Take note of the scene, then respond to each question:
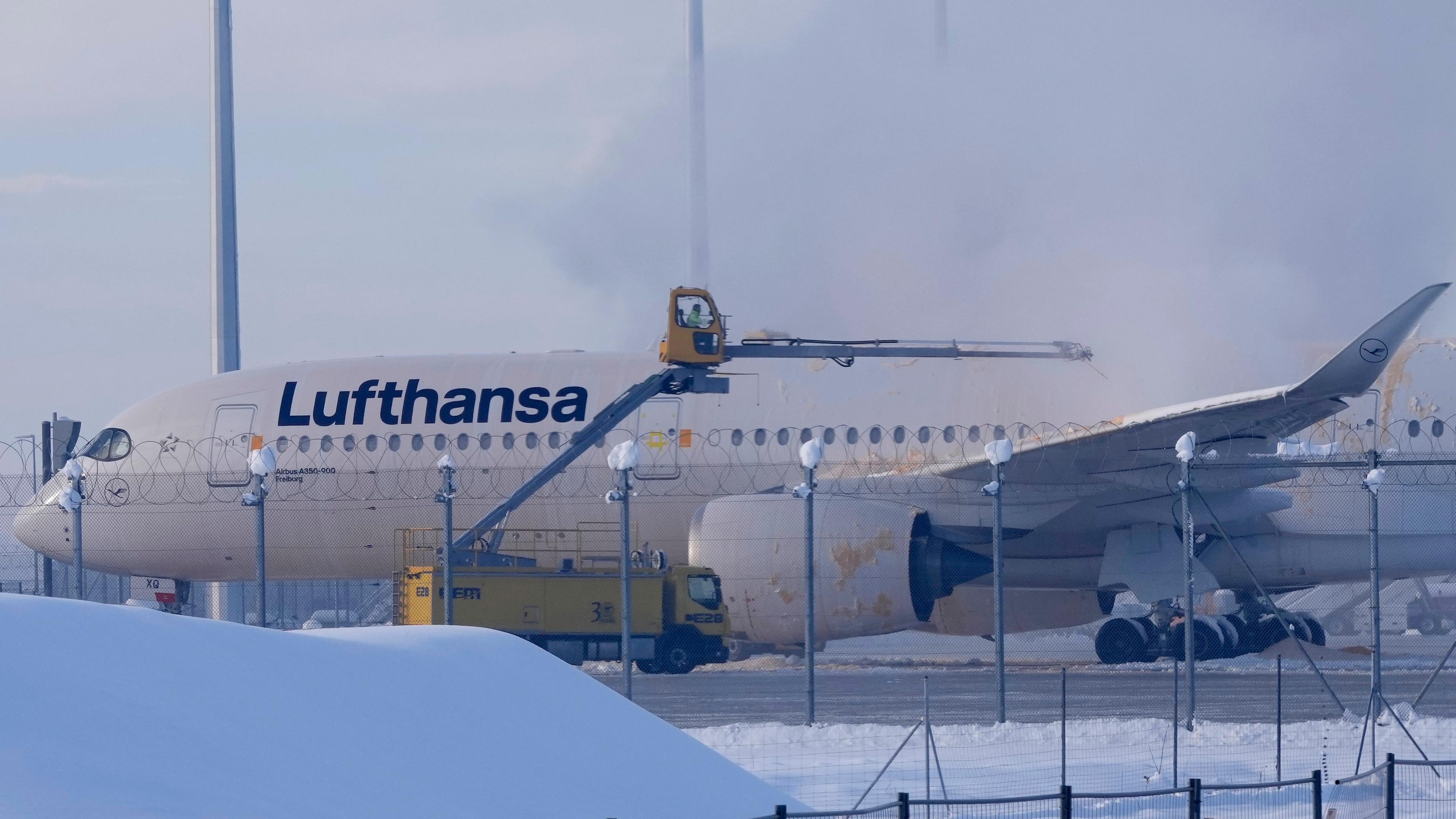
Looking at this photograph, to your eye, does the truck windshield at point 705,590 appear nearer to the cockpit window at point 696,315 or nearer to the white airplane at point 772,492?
the white airplane at point 772,492

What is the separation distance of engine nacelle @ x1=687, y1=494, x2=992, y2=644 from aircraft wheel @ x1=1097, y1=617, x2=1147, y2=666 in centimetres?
265

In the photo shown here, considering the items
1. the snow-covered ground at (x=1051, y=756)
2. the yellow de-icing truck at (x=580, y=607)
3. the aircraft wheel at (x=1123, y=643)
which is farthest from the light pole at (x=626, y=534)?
the aircraft wheel at (x=1123, y=643)

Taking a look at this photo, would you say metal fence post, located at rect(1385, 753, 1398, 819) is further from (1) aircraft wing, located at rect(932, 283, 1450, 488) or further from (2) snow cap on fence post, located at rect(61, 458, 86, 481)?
(2) snow cap on fence post, located at rect(61, 458, 86, 481)

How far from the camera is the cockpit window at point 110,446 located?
978 inches

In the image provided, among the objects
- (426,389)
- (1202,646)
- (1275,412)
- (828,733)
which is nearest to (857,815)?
(828,733)

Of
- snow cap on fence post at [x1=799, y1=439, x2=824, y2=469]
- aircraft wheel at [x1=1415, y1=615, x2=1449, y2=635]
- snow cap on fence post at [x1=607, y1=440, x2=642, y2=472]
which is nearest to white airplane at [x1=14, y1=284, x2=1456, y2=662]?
snow cap on fence post at [x1=799, y1=439, x2=824, y2=469]

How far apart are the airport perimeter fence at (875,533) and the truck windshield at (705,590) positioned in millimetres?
245

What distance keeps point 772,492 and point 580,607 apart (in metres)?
3.47

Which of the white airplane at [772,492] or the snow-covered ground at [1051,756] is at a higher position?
the white airplane at [772,492]

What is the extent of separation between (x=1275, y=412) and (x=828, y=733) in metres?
7.36

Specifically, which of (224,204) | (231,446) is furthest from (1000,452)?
(224,204)

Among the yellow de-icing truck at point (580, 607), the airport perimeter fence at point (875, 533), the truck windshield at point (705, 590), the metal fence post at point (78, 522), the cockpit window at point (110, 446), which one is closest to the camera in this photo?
the metal fence post at point (78, 522)

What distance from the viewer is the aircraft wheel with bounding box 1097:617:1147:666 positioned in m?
21.1

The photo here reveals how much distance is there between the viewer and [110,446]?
82.0ft
